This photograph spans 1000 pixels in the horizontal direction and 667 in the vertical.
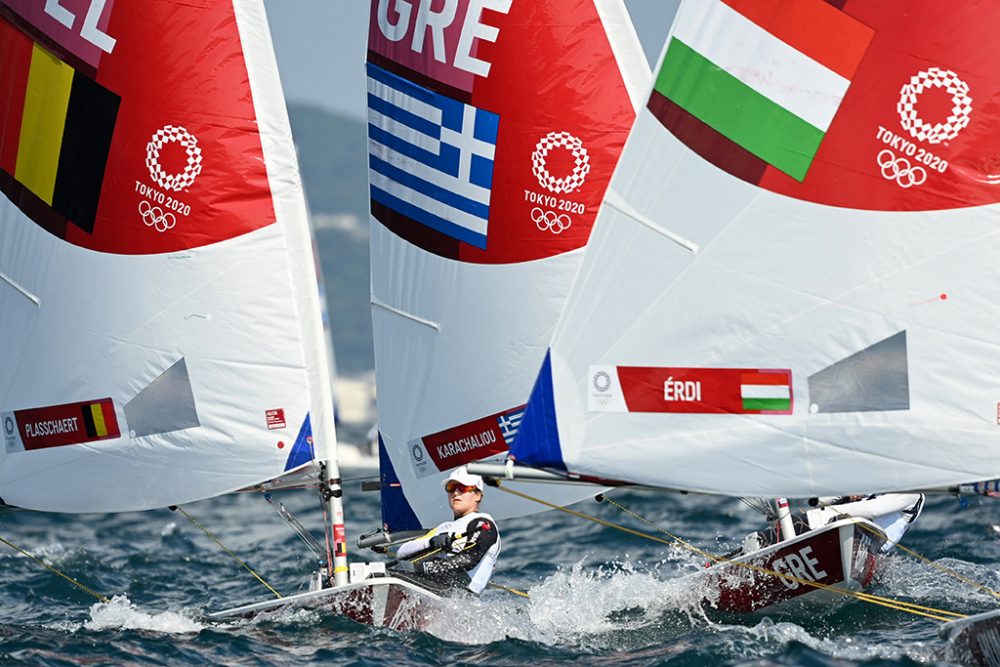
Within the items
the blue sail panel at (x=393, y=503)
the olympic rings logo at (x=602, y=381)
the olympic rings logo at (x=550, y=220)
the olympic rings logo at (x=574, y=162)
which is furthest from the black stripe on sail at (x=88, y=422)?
the olympic rings logo at (x=602, y=381)

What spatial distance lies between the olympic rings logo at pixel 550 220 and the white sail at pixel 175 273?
6.54 ft

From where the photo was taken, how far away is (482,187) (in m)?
9.66

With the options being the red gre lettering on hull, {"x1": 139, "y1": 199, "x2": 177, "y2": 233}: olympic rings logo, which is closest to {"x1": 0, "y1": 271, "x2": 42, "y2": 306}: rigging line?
{"x1": 139, "y1": 199, "x2": 177, "y2": 233}: olympic rings logo

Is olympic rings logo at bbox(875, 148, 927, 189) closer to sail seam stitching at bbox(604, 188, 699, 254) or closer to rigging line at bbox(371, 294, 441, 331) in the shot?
sail seam stitching at bbox(604, 188, 699, 254)

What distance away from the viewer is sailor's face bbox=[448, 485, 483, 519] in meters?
7.95

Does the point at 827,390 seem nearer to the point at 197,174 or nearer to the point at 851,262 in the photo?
the point at 851,262

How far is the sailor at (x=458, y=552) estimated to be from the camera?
778cm

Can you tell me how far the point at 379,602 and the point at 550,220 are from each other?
3.22 metres

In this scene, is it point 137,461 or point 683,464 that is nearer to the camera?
point 683,464

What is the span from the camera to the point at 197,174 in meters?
8.27

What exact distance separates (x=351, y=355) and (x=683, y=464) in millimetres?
137696

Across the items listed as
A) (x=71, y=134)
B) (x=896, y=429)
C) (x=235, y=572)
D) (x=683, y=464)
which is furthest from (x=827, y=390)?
(x=235, y=572)

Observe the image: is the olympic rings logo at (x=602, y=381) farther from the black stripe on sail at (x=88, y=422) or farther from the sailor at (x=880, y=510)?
the black stripe on sail at (x=88, y=422)

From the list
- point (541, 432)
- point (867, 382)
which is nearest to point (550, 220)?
point (541, 432)
